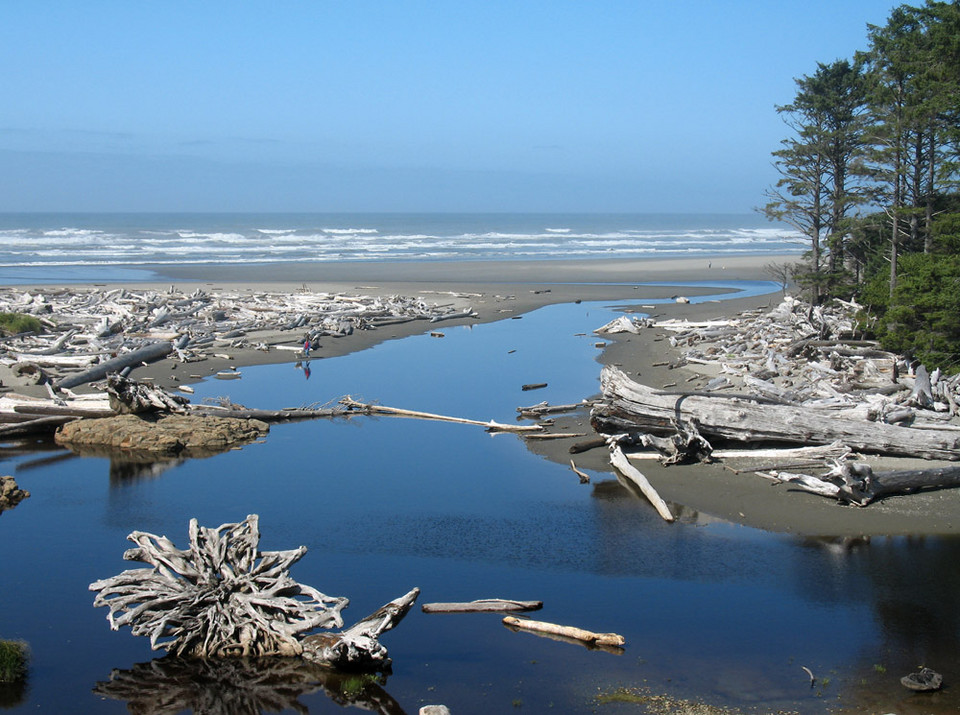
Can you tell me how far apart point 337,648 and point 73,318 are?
24.8 metres

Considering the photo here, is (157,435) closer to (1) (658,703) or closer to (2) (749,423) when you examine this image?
(2) (749,423)

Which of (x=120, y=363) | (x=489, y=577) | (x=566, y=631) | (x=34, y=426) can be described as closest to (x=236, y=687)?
(x=566, y=631)

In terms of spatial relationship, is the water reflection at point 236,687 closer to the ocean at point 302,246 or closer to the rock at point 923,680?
the rock at point 923,680


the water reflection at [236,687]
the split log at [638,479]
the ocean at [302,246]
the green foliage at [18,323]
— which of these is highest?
the ocean at [302,246]

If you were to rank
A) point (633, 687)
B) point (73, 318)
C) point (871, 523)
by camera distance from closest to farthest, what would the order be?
point (633, 687), point (871, 523), point (73, 318)

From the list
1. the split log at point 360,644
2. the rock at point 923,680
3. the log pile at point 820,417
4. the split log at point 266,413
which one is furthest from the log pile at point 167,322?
the rock at point 923,680

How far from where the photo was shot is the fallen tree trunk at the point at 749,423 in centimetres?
1372

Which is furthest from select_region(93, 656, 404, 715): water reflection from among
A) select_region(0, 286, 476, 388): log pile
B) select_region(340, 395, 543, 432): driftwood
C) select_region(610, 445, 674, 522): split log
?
select_region(0, 286, 476, 388): log pile

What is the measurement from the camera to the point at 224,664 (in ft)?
27.6

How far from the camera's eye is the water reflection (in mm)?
7719

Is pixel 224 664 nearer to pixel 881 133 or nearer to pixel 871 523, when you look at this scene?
pixel 871 523

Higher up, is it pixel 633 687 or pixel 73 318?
pixel 73 318

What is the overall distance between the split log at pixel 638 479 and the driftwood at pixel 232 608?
17.2ft

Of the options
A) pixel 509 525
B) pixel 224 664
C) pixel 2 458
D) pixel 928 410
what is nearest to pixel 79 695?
pixel 224 664
